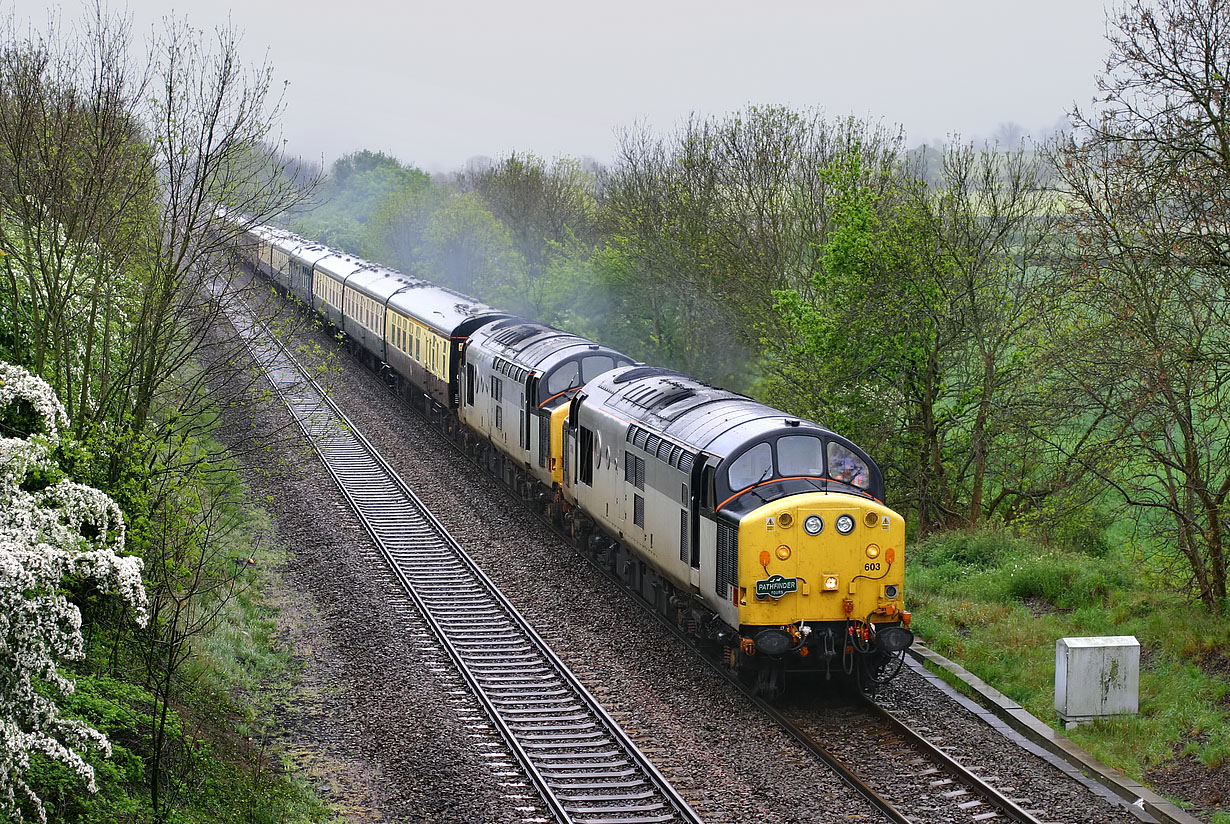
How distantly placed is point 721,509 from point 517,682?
13.1 ft

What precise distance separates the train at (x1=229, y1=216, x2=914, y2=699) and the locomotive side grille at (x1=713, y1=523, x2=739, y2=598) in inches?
1.0

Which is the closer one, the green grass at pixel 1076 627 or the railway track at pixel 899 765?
the railway track at pixel 899 765

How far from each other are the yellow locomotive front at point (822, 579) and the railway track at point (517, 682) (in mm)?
2395

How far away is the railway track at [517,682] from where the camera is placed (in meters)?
12.8

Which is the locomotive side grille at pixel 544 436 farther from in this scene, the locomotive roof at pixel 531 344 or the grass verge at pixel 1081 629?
the grass verge at pixel 1081 629

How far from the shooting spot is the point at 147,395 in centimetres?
1566

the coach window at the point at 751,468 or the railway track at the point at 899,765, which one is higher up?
the coach window at the point at 751,468

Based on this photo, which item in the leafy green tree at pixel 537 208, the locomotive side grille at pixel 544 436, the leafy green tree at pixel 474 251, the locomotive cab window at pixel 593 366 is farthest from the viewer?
the leafy green tree at pixel 474 251

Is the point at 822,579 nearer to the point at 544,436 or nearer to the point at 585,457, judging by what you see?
the point at 585,457

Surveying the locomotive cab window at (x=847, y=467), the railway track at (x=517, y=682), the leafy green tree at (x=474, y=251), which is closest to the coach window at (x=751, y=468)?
the locomotive cab window at (x=847, y=467)

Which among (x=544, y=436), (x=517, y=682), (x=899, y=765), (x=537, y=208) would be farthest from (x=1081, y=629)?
(x=537, y=208)

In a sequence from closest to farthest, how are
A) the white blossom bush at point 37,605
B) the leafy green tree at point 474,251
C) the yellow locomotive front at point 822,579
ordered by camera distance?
the white blossom bush at point 37,605, the yellow locomotive front at point 822,579, the leafy green tree at point 474,251

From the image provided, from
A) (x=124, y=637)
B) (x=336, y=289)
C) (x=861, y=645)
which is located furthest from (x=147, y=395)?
(x=336, y=289)

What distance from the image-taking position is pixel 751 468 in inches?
604
